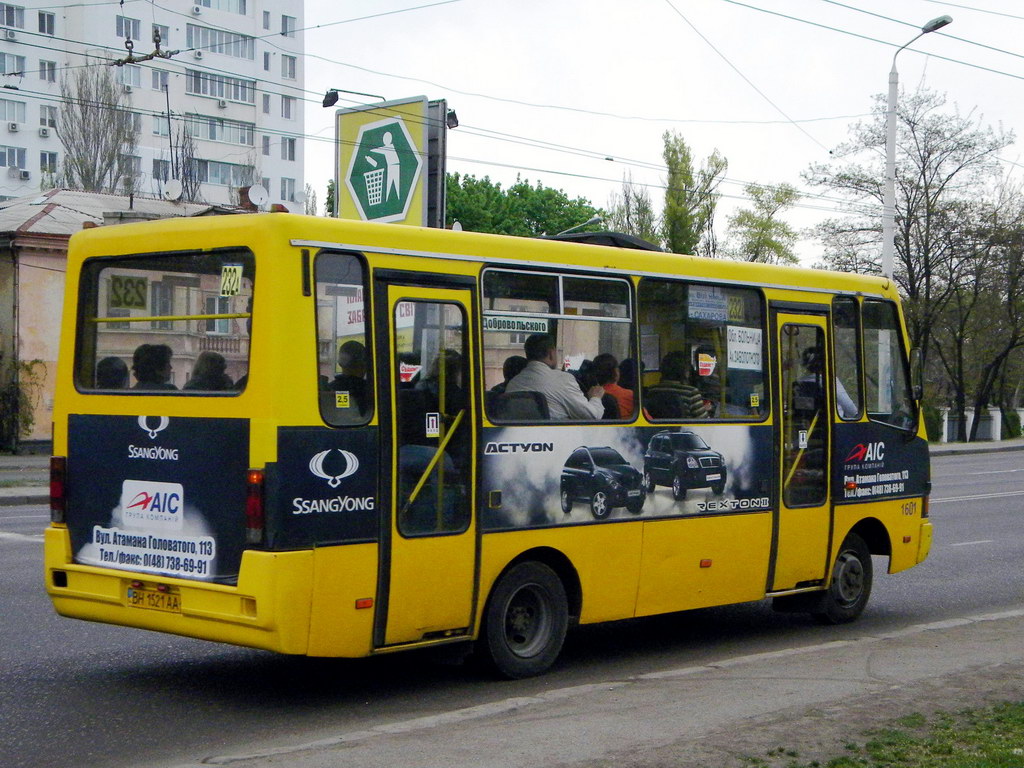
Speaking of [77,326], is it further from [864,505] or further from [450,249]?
[864,505]

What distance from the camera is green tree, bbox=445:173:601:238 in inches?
2781

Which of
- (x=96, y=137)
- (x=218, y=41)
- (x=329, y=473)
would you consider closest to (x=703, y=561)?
(x=329, y=473)

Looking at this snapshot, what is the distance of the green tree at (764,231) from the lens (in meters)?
72.0

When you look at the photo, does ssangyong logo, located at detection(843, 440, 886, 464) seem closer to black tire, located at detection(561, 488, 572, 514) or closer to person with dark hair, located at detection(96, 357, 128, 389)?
black tire, located at detection(561, 488, 572, 514)

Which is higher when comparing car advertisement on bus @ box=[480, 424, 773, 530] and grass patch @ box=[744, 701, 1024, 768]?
car advertisement on bus @ box=[480, 424, 773, 530]

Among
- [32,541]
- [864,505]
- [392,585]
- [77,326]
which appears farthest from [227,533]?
[32,541]

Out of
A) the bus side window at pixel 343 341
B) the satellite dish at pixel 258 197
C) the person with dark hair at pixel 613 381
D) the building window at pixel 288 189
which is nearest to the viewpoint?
the bus side window at pixel 343 341

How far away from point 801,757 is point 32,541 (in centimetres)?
1135

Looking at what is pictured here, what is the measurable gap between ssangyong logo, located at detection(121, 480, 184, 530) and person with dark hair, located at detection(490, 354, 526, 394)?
1921mm

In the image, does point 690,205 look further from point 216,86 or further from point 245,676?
point 245,676

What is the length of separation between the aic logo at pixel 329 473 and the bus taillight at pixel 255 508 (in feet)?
0.91

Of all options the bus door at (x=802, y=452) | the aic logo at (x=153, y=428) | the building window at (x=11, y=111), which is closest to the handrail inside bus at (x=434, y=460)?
the aic logo at (x=153, y=428)

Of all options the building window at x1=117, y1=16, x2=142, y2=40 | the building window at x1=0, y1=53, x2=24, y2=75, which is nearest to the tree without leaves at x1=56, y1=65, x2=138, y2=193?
the building window at x1=117, y1=16, x2=142, y2=40

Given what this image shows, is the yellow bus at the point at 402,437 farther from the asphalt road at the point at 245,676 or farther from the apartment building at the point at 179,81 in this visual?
the apartment building at the point at 179,81
